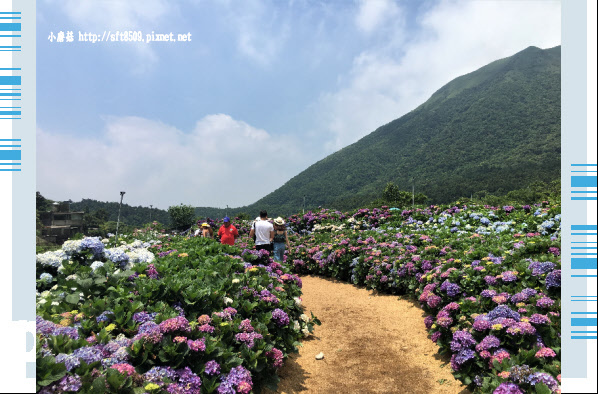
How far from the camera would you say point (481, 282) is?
5.26 meters

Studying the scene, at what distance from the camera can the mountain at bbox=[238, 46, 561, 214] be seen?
249 feet

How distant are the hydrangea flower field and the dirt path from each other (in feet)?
0.99

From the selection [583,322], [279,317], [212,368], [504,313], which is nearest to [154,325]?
[212,368]

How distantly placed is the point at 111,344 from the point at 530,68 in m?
179

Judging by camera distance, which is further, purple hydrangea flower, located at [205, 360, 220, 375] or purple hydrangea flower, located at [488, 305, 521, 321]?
purple hydrangea flower, located at [488, 305, 521, 321]

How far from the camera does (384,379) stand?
4.55 meters

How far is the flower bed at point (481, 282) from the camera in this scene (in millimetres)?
3633

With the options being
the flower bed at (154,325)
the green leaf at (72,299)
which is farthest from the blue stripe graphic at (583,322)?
the green leaf at (72,299)

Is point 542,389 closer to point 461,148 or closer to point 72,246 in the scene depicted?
point 72,246

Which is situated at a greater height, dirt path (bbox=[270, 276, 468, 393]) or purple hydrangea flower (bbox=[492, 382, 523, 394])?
purple hydrangea flower (bbox=[492, 382, 523, 394])

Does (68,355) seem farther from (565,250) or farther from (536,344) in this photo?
(536,344)

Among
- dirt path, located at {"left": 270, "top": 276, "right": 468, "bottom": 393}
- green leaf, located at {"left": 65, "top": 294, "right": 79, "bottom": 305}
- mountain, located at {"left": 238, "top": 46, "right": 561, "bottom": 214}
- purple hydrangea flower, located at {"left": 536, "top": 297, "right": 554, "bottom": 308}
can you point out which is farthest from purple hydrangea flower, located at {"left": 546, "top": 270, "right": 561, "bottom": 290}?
mountain, located at {"left": 238, "top": 46, "right": 561, "bottom": 214}

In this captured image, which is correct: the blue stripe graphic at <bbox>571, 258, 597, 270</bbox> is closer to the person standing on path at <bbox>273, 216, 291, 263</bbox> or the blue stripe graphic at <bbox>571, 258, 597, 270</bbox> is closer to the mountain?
the person standing on path at <bbox>273, 216, 291, 263</bbox>

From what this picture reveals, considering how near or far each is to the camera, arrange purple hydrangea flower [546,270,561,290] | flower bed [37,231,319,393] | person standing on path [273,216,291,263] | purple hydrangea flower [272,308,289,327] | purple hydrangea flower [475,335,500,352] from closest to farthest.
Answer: flower bed [37,231,319,393], purple hydrangea flower [475,335,500,352], purple hydrangea flower [546,270,561,290], purple hydrangea flower [272,308,289,327], person standing on path [273,216,291,263]
